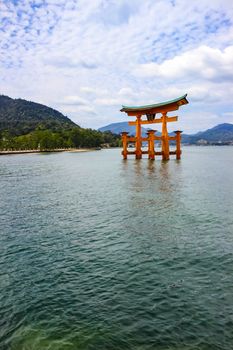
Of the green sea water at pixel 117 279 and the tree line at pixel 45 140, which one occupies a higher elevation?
the tree line at pixel 45 140

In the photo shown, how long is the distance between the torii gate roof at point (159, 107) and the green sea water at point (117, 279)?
33.2 m

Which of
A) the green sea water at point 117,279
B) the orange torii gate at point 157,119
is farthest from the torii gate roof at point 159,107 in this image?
the green sea water at point 117,279

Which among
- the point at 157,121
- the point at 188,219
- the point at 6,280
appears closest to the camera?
the point at 6,280

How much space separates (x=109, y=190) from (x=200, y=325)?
19.1 metres

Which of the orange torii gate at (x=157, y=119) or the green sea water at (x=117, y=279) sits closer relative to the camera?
the green sea water at (x=117, y=279)

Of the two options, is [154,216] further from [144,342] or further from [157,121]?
[157,121]

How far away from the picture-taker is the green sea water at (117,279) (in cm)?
639

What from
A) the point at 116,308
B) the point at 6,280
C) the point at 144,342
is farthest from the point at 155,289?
the point at 6,280

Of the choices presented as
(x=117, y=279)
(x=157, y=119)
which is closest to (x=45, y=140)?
(x=157, y=119)

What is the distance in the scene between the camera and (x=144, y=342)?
613cm

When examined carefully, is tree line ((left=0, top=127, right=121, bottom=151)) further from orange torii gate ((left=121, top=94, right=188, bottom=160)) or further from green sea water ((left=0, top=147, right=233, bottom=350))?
green sea water ((left=0, top=147, right=233, bottom=350))

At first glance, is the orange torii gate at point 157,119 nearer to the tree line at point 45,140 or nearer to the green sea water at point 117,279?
the green sea water at point 117,279

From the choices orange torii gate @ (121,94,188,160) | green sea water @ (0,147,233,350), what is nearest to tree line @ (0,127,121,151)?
orange torii gate @ (121,94,188,160)

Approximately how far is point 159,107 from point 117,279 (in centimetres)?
4533
